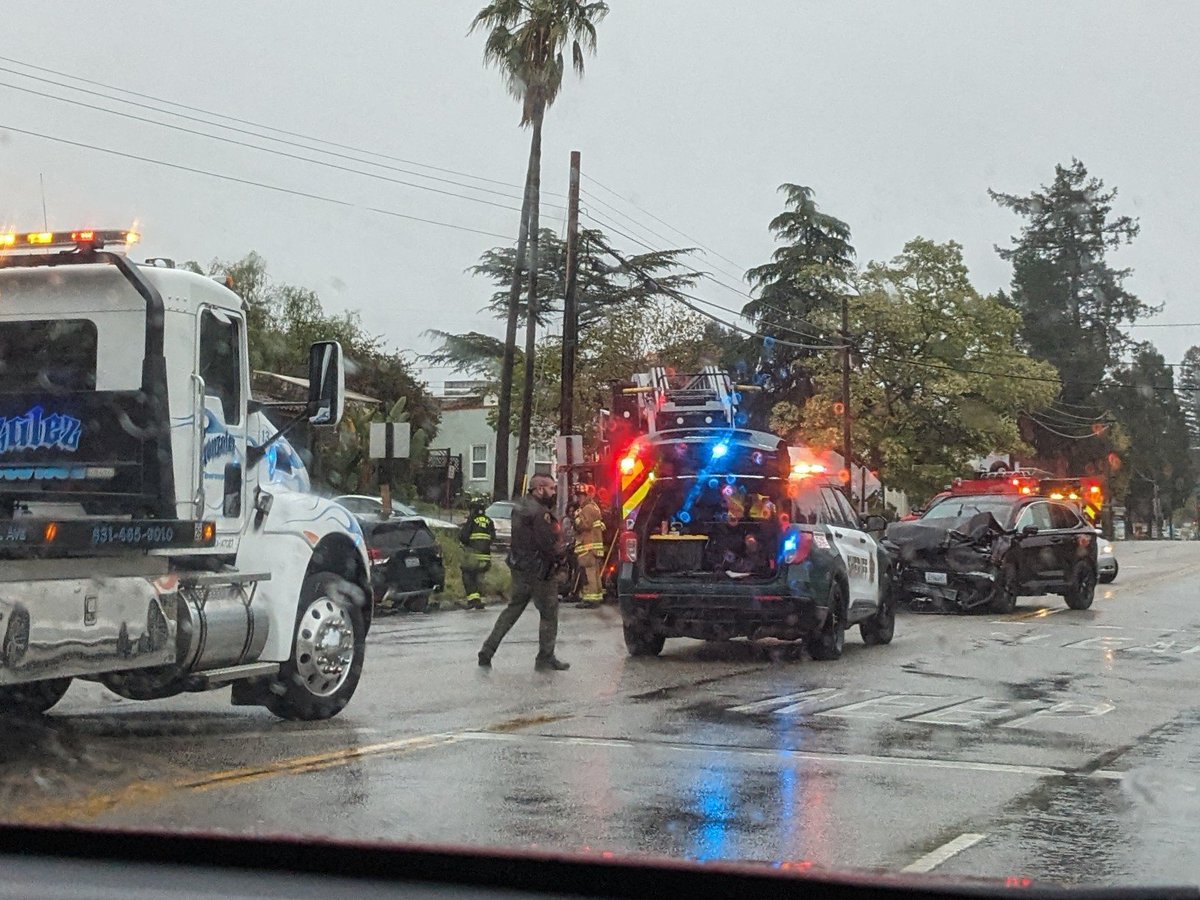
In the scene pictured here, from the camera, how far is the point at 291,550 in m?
9.36

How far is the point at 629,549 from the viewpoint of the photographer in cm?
1406

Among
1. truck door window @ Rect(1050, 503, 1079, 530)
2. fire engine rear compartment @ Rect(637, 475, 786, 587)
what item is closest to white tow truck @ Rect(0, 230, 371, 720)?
fire engine rear compartment @ Rect(637, 475, 786, 587)

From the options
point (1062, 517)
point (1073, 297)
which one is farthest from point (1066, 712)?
point (1073, 297)

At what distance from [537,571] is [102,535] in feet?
18.9

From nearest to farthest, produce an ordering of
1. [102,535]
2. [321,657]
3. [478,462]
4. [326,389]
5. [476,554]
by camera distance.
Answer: [102,535] → [326,389] → [321,657] → [476,554] → [478,462]

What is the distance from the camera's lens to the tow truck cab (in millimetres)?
13570

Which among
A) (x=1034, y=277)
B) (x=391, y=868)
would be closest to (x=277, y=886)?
(x=391, y=868)

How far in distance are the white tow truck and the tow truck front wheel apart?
16 millimetres

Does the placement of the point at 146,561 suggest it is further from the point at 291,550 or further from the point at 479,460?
the point at 479,460

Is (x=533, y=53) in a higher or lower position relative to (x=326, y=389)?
higher

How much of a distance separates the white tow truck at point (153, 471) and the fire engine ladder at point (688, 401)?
13690mm

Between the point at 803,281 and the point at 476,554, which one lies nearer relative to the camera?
the point at 476,554

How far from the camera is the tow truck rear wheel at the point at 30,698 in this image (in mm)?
9469

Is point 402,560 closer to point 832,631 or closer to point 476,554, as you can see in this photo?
point 476,554
